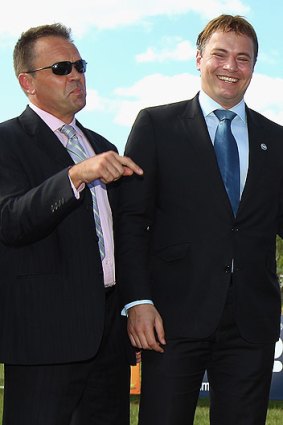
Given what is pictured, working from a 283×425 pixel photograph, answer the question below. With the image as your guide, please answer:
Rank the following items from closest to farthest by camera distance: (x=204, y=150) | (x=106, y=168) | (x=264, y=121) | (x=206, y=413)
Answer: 1. (x=106, y=168)
2. (x=204, y=150)
3. (x=264, y=121)
4. (x=206, y=413)

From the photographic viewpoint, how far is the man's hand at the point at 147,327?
321 centimetres

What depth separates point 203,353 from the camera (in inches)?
131

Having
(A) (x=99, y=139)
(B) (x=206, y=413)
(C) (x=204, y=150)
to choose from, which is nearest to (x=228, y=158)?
(C) (x=204, y=150)

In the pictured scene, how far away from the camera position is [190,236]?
333cm

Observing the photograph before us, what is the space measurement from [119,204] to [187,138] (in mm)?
445

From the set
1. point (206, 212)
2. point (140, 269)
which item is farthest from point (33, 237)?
point (206, 212)

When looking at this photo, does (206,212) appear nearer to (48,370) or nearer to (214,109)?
(214,109)

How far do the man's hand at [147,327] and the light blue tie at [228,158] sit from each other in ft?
1.99

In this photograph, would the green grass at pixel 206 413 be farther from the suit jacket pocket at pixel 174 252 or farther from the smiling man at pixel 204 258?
the suit jacket pocket at pixel 174 252

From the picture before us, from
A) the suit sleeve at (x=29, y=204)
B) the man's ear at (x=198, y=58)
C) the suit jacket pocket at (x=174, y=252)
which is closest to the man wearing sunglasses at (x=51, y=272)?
the suit sleeve at (x=29, y=204)

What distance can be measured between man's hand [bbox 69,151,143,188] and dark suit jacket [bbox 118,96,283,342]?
521mm

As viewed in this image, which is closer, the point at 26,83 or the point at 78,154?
the point at 78,154

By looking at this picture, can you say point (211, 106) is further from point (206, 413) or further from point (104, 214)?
point (206, 413)

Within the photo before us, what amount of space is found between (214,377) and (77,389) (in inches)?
25.2
